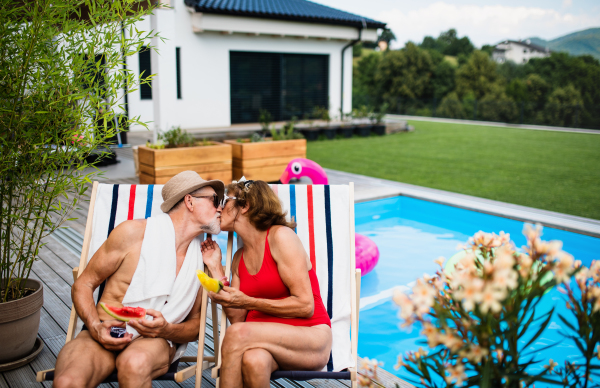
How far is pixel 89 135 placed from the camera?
248 cm

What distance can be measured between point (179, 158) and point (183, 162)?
87 mm

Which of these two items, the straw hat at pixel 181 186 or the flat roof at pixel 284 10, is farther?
the flat roof at pixel 284 10

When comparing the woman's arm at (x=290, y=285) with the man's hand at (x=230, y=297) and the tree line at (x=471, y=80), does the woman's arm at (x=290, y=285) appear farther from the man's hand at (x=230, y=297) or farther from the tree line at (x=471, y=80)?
the tree line at (x=471, y=80)

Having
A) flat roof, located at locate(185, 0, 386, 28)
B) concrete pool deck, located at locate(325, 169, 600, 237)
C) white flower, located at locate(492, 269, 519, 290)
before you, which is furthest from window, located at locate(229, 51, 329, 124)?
white flower, located at locate(492, 269, 519, 290)

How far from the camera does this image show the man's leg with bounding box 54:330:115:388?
193 cm

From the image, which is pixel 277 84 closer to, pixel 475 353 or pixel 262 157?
pixel 262 157

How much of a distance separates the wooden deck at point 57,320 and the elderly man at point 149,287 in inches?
19.6

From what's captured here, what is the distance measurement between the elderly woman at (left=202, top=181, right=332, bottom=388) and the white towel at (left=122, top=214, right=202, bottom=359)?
155 millimetres

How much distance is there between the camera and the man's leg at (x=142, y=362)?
6.59ft

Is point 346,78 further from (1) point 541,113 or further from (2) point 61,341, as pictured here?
(2) point 61,341

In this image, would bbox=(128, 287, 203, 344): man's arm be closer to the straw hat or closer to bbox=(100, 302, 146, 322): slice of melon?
bbox=(100, 302, 146, 322): slice of melon

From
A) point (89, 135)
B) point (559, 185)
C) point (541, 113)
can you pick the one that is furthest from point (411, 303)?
point (541, 113)

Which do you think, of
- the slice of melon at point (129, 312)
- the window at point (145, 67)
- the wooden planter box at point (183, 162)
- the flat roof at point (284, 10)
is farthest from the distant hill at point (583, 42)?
the slice of melon at point (129, 312)

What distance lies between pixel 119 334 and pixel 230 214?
2.45ft
